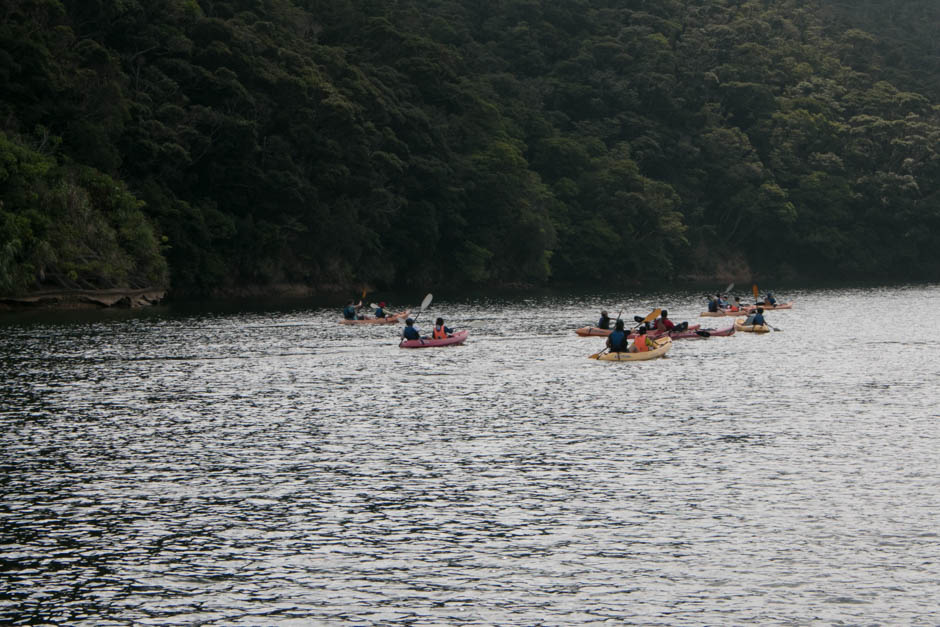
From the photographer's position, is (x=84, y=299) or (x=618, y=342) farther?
(x=84, y=299)

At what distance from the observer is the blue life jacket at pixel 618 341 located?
47188mm

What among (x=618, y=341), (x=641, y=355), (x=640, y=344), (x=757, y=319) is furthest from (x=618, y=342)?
(x=757, y=319)

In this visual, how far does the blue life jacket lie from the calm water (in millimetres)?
816

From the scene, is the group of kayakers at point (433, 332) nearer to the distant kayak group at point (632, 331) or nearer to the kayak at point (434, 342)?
the distant kayak group at point (632, 331)

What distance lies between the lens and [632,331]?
55.3 metres

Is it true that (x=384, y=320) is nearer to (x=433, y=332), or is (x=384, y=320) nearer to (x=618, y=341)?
(x=433, y=332)

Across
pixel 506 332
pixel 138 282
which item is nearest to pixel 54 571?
pixel 506 332

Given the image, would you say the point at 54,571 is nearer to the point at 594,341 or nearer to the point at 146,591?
the point at 146,591

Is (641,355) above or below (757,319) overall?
below

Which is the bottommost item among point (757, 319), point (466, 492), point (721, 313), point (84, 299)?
point (466, 492)

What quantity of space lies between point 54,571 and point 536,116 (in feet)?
387

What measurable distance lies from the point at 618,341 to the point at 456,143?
2777 inches

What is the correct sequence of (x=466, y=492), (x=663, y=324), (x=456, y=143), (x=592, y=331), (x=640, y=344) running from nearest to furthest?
(x=466, y=492) < (x=640, y=344) < (x=663, y=324) < (x=592, y=331) < (x=456, y=143)

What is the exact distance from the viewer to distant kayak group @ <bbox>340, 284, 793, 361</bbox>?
47781mm
